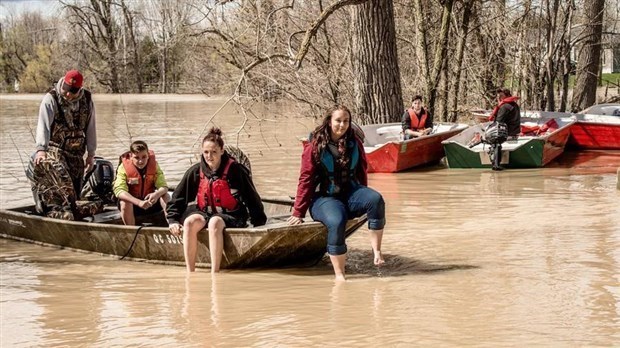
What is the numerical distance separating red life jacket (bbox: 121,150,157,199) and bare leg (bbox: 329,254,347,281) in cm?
239

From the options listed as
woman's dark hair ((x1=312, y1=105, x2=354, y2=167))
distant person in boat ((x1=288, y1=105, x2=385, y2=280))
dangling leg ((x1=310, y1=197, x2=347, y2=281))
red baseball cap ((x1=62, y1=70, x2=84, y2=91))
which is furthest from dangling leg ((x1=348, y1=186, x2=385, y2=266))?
red baseball cap ((x1=62, y1=70, x2=84, y2=91))

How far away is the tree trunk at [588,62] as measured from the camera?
78.9ft

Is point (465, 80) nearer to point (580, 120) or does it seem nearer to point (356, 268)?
point (580, 120)

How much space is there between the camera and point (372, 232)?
796 centimetres

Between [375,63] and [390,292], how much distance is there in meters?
10.6

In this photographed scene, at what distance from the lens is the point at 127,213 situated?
9508 mm

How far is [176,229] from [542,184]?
7.43m

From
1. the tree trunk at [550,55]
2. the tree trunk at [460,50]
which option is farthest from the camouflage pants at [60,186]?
the tree trunk at [550,55]

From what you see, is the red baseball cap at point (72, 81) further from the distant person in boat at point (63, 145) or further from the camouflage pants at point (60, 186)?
the camouflage pants at point (60, 186)

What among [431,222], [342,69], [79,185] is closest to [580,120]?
[342,69]

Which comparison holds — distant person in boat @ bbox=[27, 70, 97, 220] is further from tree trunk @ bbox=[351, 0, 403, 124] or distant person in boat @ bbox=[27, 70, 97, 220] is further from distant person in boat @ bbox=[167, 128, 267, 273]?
tree trunk @ bbox=[351, 0, 403, 124]

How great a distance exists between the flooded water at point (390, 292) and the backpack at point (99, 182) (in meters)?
0.88

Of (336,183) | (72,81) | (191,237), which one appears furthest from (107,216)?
(336,183)

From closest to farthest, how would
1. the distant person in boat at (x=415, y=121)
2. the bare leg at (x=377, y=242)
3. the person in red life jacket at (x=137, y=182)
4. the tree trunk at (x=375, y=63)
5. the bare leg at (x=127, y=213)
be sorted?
the bare leg at (x=377, y=242), the person in red life jacket at (x=137, y=182), the bare leg at (x=127, y=213), the distant person in boat at (x=415, y=121), the tree trunk at (x=375, y=63)
